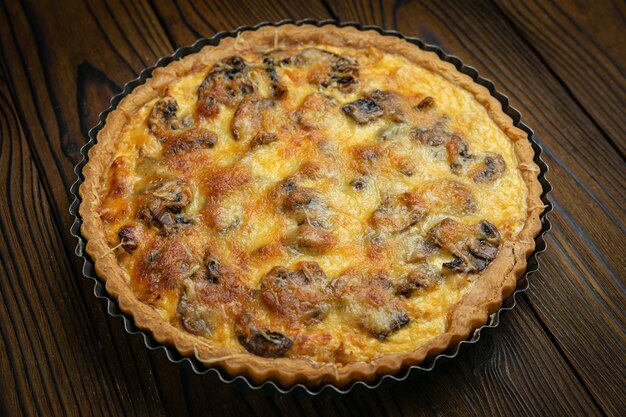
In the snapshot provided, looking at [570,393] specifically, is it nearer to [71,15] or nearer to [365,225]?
[365,225]

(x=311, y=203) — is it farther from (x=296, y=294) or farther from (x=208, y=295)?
(x=208, y=295)

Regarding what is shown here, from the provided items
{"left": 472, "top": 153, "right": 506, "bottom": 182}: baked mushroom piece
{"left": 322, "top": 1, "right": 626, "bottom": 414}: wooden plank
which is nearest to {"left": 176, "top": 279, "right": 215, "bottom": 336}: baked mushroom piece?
{"left": 472, "top": 153, "right": 506, "bottom": 182}: baked mushroom piece

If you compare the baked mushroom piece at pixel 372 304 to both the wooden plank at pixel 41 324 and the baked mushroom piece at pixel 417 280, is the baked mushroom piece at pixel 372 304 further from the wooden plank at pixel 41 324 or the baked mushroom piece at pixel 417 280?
the wooden plank at pixel 41 324

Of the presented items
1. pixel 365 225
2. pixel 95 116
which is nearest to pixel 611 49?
pixel 365 225

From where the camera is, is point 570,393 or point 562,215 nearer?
point 570,393

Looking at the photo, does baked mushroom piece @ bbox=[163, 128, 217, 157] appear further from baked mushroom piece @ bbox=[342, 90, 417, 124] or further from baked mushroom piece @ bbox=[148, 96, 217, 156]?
baked mushroom piece @ bbox=[342, 90, 417, 124]

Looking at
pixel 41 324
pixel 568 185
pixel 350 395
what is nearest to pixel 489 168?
pixel 568 185
